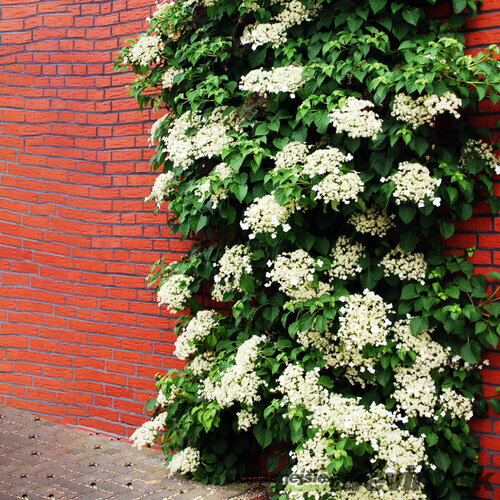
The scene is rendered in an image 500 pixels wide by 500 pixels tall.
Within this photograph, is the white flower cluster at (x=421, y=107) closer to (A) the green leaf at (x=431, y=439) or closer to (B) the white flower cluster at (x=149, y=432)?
(A) the green leaf at (x=431, y=439)

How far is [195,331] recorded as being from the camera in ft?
13.5

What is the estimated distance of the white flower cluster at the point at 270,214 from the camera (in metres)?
3.50

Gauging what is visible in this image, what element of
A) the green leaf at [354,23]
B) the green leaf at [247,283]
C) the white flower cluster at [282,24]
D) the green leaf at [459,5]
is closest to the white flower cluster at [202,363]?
the green leaf at [247,283]

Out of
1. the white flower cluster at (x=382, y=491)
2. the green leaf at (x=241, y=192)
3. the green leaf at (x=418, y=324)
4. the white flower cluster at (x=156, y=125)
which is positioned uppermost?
the white flower cluster at (x=156, y=125)

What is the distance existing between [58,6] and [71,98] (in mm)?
733

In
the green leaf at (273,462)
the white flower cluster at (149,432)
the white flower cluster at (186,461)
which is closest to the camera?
the green leaf at (273,462)

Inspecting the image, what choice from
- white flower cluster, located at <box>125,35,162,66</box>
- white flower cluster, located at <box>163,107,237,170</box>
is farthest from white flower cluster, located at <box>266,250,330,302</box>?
white flower cluster, located at <box>125,35,162,66</box>

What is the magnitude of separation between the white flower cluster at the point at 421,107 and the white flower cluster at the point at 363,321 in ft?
2.90

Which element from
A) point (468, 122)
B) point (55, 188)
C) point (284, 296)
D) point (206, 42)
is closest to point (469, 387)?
point (284, 296)

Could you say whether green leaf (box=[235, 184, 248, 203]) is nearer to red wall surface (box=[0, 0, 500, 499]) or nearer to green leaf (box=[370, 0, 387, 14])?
red wall surface (box=[0, 0, 500, 499])

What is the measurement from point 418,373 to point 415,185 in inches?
36.5

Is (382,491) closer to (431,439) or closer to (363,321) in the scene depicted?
(431,439)

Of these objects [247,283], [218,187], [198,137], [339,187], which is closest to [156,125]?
[198,137]

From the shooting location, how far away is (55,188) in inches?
210
